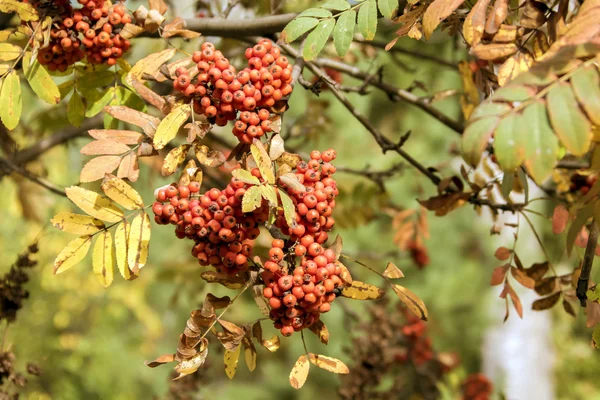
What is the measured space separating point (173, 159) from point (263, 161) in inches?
5.3

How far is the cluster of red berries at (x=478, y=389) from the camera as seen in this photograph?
199 centimetres

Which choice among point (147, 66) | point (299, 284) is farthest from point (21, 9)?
point (299, 284)

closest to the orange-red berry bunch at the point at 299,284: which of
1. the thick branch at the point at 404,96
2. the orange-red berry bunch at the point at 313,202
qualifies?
the orange-red berry bunch at the point at 313,202

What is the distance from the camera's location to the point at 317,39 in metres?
0.84

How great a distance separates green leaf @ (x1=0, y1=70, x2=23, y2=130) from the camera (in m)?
0.88

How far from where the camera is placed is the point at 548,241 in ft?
21.5

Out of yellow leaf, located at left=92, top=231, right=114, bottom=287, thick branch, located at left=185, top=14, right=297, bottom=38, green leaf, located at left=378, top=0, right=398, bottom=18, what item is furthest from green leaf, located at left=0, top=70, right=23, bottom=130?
green leaf, located at left=378, top=0, right=398, bottom=18

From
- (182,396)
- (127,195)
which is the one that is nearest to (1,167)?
(127,195)

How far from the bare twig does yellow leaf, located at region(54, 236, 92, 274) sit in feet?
2.24

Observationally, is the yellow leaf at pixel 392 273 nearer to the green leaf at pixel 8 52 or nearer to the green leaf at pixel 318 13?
the green leaf at pixel 318 13

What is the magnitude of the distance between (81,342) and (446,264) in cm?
346

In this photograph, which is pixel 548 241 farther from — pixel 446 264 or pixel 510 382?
pixel 510 382

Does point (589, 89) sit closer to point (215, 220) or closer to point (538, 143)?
point (538, 143)

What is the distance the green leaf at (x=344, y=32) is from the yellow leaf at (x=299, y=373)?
430mm
